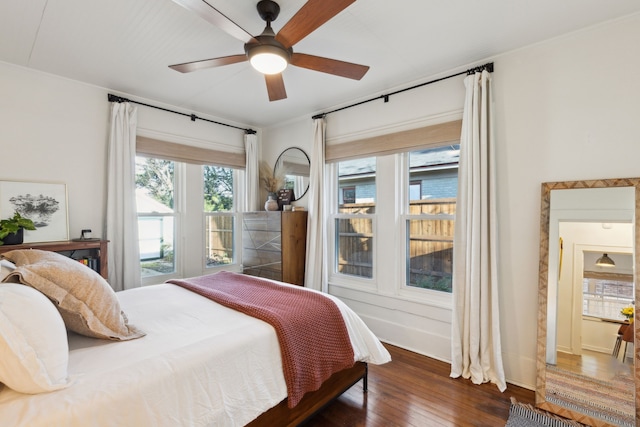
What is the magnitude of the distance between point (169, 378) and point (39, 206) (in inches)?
91.8

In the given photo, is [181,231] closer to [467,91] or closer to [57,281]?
[57,281]

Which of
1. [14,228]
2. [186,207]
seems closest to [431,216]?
[186,207]

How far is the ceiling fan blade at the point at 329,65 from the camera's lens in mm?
1908

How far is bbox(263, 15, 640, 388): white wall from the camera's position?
6.55 feet

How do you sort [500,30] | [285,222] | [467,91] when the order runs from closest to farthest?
1. [500,30]
2. [467,91]
3. [285,222]

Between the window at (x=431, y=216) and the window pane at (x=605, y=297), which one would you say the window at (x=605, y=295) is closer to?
the window pane at (x=605, y=297)

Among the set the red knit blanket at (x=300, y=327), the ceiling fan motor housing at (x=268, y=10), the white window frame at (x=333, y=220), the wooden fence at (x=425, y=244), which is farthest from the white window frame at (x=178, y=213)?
the ceiling fan motor housing at (x=268, y=10)

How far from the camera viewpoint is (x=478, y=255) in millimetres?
2387

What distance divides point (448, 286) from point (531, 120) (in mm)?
1537

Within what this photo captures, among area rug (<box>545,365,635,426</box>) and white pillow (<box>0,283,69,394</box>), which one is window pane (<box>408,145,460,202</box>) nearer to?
area rug (<box>545,365,635,426</box>)

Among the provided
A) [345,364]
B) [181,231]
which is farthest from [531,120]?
[181,231]

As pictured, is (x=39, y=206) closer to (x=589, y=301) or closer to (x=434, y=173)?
(x=434, y=173)

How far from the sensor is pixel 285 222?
3506 mm

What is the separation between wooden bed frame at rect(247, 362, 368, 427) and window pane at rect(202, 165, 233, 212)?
2.73 metres
